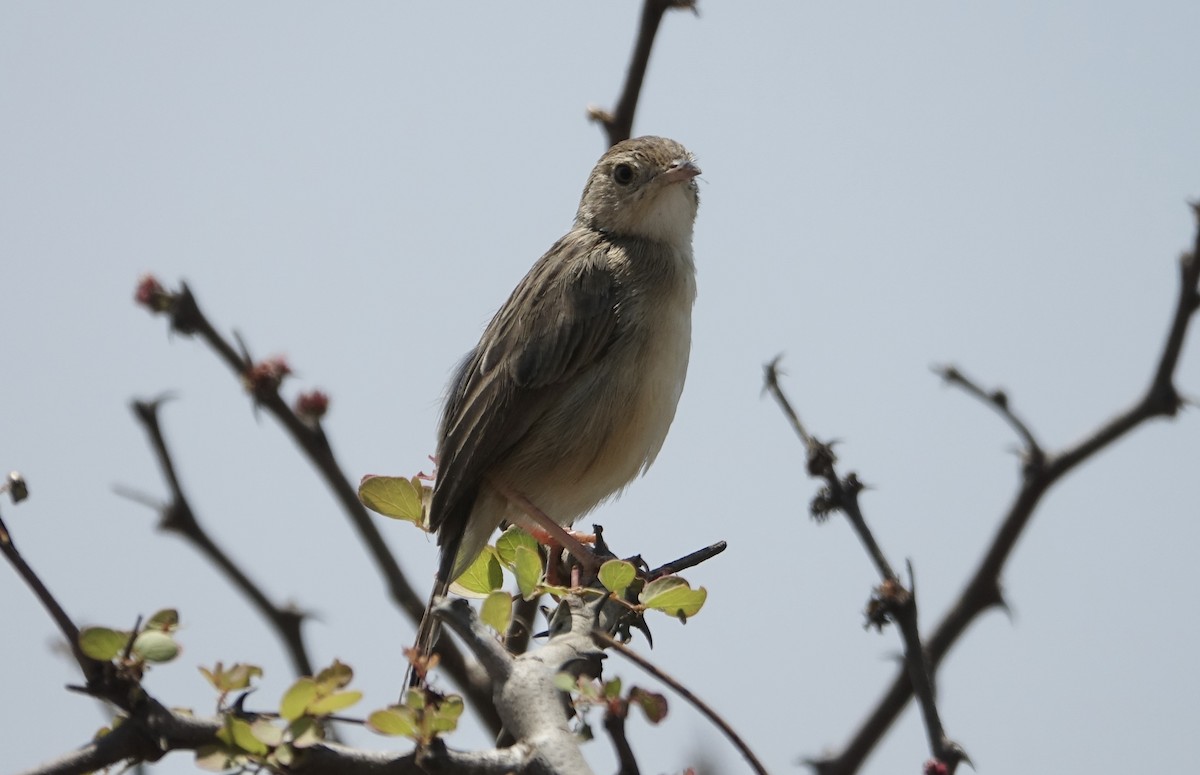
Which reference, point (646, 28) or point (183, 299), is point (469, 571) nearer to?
point (183, 299)

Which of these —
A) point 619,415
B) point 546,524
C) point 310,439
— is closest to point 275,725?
point 310,439

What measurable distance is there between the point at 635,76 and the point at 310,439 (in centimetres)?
182

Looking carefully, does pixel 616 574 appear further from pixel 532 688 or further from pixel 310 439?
pixel 310 439

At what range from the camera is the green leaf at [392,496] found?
3.24 meters

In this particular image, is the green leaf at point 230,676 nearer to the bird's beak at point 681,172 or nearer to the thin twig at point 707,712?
the thin twig at point 707,712

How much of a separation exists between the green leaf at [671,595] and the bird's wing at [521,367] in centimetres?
201

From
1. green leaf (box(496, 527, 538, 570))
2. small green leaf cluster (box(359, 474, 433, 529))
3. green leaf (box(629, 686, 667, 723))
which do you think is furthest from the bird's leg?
green leaf (box(629, 686, 667, 723))

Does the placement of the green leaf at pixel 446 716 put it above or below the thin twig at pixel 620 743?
above

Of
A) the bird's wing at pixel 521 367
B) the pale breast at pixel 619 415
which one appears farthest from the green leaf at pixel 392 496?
the pale breast at pixel 619 415

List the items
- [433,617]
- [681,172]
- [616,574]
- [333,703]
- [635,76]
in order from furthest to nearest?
[681,172] < [635,76] < [433,617] < [616,574] < [333,703]

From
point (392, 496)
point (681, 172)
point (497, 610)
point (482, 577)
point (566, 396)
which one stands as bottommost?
point (497, 610)

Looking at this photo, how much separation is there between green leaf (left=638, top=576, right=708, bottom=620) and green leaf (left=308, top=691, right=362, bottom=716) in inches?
36.4

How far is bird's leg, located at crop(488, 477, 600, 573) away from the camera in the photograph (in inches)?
174

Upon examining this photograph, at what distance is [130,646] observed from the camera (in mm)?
1886
